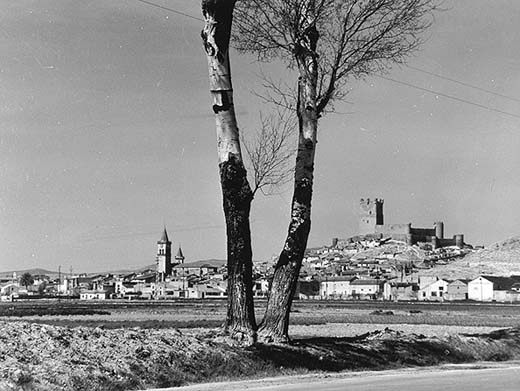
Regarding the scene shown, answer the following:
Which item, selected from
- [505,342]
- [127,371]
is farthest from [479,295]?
[127,371]

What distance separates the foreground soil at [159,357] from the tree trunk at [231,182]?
2.69 ft

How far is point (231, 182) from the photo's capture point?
729 inches

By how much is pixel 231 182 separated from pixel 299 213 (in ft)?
6.86

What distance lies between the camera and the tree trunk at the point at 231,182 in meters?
18.5

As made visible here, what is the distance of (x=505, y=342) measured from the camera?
22.9 meters

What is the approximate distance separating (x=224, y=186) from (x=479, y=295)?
148 meters

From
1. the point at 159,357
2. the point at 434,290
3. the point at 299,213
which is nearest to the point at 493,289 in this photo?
the point at 434,290

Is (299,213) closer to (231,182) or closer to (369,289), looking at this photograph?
(231,182)

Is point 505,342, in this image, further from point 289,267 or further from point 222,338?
point 222,338

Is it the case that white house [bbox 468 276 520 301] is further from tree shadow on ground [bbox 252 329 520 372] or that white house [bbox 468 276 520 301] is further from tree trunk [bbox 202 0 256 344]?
tree trunk [bbox 202 0 256 344]

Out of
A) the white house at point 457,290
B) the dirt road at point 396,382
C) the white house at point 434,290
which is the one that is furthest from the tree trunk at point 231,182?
the white house at point 434,290

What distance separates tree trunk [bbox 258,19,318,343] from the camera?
19.3 m

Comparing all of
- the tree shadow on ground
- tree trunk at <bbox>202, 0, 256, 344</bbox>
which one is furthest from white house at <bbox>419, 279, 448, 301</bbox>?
tree trunk at <bbox>202, 0, 256, 344</bbox>

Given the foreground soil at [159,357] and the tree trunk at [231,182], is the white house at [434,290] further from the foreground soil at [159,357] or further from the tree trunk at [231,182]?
the tree trunk at [231,182]
